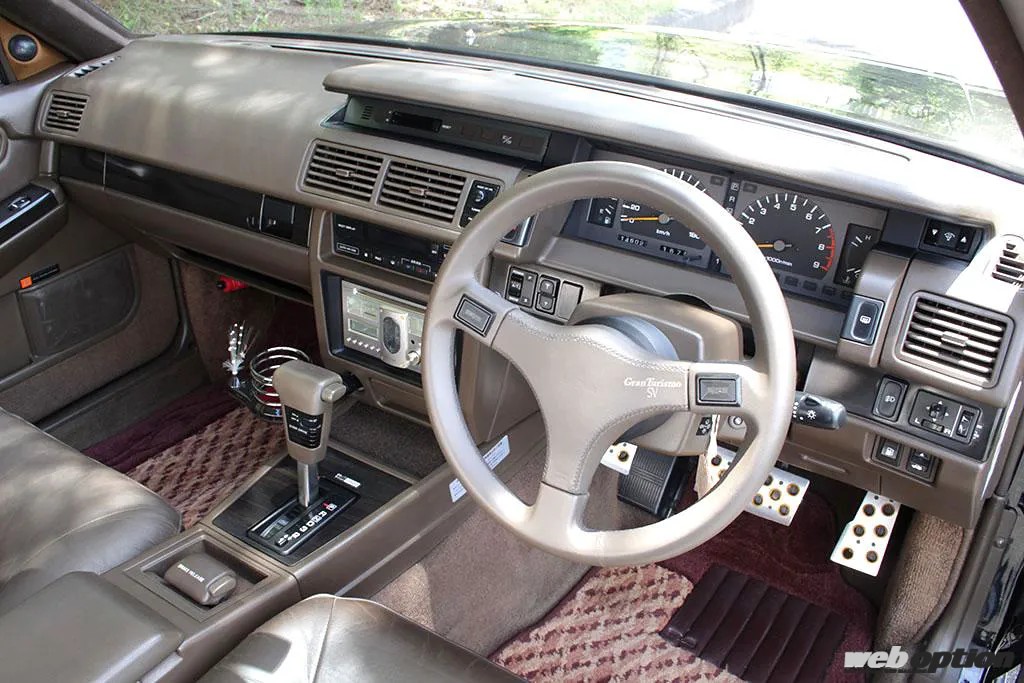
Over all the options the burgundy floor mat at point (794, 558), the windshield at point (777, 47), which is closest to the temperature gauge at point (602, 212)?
the windshield at point (777, 47)

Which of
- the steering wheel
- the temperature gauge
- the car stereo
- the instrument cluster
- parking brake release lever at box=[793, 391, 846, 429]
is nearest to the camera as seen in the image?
the steering wheel

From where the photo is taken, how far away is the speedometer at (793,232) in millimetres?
1478

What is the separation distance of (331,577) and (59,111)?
1.62 metres

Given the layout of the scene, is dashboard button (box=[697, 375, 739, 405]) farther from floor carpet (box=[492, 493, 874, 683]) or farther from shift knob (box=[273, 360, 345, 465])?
floor carpet (box=[492, 493, 874, 683])

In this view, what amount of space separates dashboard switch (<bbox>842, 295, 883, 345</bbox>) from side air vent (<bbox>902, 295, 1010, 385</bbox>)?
5cm

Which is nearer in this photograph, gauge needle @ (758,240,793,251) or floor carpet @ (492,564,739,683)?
gauge needle @ (758,240,793,251)

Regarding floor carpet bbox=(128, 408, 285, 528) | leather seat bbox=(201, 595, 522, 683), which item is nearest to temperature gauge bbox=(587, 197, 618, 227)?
leather seat bbox=(201, 595, 522, 683)

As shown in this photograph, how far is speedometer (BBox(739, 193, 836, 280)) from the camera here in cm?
148

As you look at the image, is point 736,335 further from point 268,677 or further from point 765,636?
point 765,636

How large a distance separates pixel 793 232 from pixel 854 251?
4.0 inches

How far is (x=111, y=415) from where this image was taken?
276cm

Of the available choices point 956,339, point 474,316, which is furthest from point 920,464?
point 474,316

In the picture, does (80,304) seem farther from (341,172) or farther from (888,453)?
(888,453)

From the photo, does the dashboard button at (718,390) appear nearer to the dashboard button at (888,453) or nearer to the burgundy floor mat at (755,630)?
the dashboard button at (888,453)
